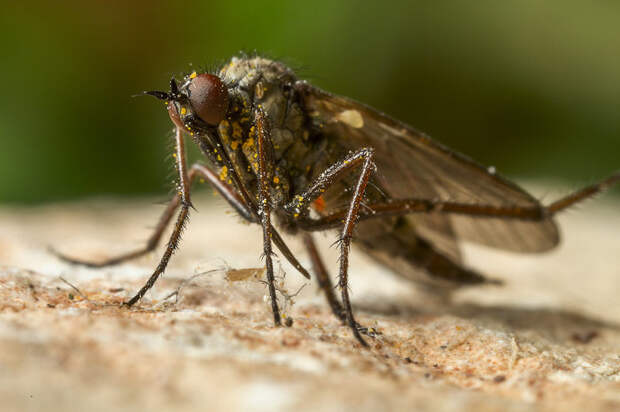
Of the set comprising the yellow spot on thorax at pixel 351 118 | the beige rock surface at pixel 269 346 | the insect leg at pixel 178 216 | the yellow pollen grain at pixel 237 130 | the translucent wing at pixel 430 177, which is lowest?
the beige rock surface at pixel 269 346

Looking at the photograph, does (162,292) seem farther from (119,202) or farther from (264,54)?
(119,202)

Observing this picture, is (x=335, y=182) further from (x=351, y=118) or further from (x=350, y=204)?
(x=351, y=118)

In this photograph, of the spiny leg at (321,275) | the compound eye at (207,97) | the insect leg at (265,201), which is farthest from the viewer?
the spiny leg at (321,275)

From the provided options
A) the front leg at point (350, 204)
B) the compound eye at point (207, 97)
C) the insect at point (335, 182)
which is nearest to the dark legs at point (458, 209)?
the insect at point (335, 182)

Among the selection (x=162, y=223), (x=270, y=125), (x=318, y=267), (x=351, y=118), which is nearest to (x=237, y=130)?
(x=270, y=125)

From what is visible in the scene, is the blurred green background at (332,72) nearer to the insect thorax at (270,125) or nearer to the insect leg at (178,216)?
the insect thorax at (270,125)

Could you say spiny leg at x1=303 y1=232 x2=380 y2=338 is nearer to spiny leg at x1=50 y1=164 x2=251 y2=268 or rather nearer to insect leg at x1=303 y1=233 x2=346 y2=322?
insect leg at x1=303 y1=233 x2=346 y2=322

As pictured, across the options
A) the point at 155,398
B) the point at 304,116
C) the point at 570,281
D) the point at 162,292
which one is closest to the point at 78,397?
the point at 155,398
